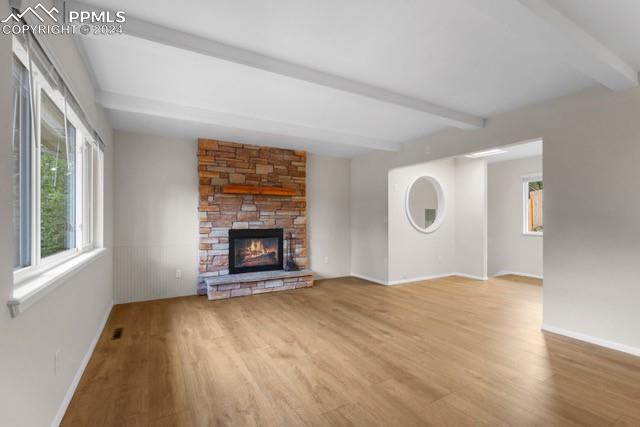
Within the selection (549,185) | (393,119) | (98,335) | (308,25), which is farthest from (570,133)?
(98,335)

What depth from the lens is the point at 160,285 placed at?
4.48 metres

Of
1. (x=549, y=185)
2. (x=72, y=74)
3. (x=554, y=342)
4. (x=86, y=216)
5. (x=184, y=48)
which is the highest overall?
(x=184, y=48)

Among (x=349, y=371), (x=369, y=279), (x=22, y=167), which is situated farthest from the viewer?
(x=369, y=279)

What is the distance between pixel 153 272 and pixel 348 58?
13.1ft

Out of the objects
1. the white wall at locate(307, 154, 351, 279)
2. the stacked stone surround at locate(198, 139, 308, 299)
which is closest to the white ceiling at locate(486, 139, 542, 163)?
the white wall at locate(307, 154, 351, 279)

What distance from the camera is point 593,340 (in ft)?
9.43

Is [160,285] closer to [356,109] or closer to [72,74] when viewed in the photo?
[72,74]

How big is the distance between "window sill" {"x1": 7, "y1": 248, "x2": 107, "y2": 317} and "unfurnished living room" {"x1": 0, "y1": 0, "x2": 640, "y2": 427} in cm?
1

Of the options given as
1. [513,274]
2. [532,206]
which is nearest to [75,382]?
[513,274]

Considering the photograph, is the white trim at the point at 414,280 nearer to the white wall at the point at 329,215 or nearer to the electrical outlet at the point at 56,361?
the white wall at the point at 329,215

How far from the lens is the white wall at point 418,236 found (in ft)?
18.0

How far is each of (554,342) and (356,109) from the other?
3193mm

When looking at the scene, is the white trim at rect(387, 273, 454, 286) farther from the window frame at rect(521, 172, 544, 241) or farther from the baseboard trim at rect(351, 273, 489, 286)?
the window frame at rect(521, 172, 544, 241)
